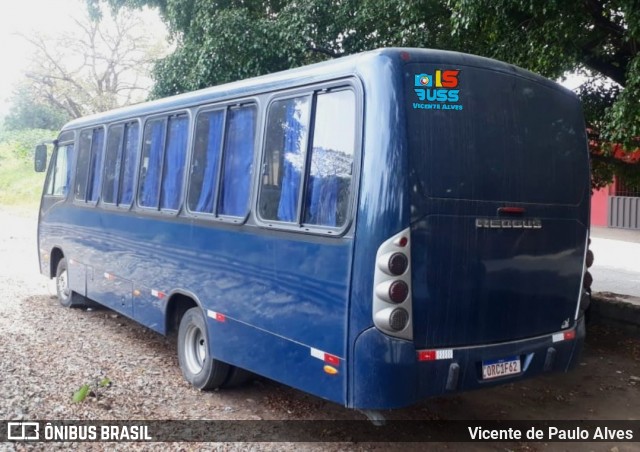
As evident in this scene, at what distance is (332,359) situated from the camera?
3.91m

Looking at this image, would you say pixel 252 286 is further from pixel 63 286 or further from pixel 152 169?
pixel 63 286

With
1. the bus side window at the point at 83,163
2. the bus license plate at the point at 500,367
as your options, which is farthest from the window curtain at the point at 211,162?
the bus side window at the point at 83,163

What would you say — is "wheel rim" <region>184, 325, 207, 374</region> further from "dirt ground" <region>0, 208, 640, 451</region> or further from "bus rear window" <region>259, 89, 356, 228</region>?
"bus rear window" <region>259, 89, 356, 228</region>

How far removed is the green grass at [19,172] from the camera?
101 feet

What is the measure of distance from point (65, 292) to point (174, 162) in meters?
4.00

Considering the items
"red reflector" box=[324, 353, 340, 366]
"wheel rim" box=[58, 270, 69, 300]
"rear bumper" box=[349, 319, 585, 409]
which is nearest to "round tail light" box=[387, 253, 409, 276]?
"rear bumper" box=[349, 319, 585, 409]

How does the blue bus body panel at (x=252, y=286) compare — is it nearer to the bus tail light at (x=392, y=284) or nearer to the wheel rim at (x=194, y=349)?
the bus tail light at (x=392, y=284)

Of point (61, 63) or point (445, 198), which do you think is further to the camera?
point (61, 63)

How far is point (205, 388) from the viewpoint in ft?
18.1

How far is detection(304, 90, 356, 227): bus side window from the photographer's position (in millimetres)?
3945

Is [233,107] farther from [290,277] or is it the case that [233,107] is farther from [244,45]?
[244,45]

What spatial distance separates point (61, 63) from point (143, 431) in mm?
30062

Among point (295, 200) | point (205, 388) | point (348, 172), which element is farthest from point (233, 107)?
point (205, 388)

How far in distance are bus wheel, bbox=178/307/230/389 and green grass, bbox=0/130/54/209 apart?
83.9 feet
